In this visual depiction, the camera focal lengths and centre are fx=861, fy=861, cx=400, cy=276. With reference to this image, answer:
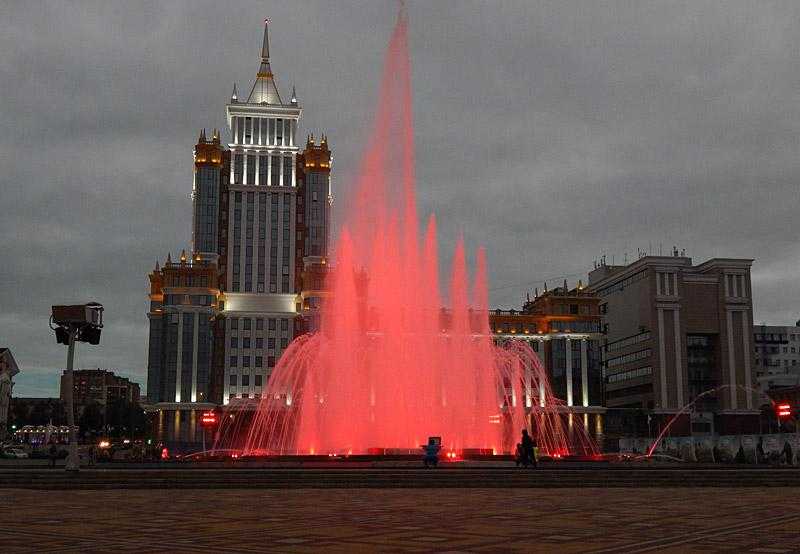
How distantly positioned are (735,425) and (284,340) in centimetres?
6373

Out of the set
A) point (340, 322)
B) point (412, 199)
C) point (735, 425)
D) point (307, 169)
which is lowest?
point (735, 425)

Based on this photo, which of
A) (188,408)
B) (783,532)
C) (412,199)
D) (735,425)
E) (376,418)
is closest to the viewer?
(783,532)

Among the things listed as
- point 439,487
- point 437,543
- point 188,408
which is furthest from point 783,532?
point 188,408

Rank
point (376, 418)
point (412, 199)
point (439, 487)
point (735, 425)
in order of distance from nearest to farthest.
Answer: point (439, 487) → point (376, 418) → point (412, 199) → point (735, 425)

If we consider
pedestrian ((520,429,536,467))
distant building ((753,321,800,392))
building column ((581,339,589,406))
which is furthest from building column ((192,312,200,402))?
distant building ((753,321,800,392))

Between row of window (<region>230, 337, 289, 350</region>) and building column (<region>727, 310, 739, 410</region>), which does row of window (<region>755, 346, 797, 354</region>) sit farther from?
row of window (<region>230, 337, 289, 350</region>)

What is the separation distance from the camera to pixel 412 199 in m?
49.1

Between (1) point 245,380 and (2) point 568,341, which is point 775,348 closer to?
(2) point 568,341

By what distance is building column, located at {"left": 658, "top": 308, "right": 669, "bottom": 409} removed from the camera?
122 m

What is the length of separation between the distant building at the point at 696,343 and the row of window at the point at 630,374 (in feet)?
0.68

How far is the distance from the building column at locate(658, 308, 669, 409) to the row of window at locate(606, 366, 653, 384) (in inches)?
94.5

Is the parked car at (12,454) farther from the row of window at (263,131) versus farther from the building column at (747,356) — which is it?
the building column at (747,356)

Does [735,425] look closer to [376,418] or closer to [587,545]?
[376,418]

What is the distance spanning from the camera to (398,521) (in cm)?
1703
